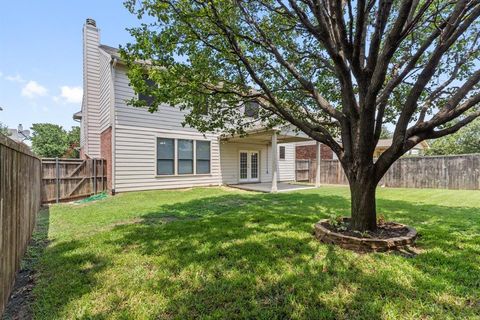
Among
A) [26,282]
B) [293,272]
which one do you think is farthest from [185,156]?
[293,272]

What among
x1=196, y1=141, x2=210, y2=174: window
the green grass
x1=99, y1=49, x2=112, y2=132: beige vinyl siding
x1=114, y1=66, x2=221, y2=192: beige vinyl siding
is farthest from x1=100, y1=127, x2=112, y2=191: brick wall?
the green grass

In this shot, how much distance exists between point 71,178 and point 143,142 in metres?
3.07

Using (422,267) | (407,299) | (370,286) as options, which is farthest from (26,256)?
(422,267)

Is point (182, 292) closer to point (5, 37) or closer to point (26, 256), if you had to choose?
point (26, 256)

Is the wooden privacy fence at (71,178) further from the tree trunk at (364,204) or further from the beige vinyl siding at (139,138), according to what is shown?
the tree trunk at (364,204)

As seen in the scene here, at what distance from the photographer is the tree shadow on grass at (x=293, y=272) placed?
240 cm

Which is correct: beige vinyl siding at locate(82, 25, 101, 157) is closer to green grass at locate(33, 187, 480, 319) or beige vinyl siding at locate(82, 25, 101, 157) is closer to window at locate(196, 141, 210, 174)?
window at locate(196, 141, 210, 174)

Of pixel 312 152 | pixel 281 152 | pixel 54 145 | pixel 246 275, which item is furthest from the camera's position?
pixel 54 145

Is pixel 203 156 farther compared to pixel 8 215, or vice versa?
pixel 203 156

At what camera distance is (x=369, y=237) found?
152 inches

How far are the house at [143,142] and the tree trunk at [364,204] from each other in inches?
243

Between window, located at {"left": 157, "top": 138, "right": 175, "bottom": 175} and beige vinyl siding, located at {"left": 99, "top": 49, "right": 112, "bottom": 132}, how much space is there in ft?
7.72

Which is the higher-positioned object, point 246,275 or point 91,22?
point 91,22

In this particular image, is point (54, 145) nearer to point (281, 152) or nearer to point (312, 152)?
point (281, 152)
